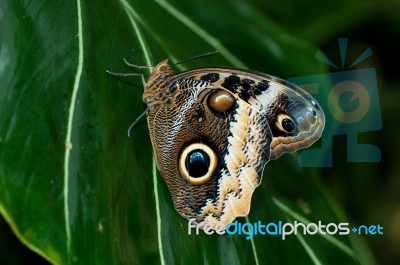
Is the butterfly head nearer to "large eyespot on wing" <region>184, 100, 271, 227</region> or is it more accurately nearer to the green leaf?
"large eyespot on wing" <region>184, 100, 271, 227</region>

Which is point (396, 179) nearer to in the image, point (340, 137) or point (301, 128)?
point (340, 137)

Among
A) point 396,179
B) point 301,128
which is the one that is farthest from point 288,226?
point 396,179

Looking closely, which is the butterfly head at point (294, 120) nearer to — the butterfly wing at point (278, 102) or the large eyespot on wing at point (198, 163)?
the butterfly wing at point (278, 102)

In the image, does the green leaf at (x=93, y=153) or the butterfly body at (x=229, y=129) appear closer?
the green leaf at (x=93, y=153)

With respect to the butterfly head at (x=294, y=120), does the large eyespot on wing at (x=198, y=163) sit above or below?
below

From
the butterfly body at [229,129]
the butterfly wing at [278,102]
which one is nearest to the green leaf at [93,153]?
the butterfly body at [229,129]

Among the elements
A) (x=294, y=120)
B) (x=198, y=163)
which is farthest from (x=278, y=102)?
(x=198, y=163)
